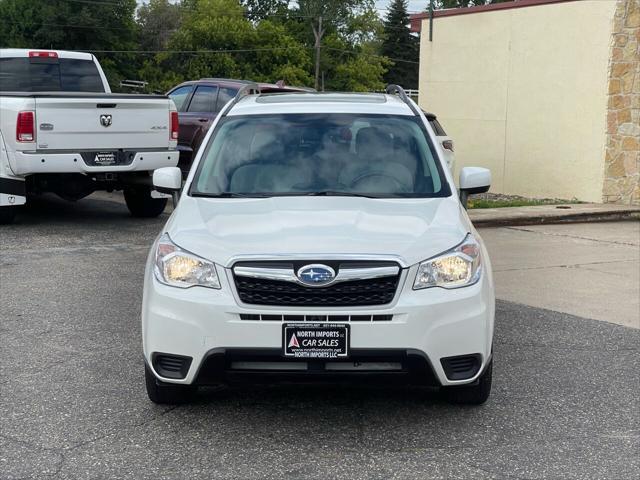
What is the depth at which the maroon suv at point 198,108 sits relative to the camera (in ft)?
49.4

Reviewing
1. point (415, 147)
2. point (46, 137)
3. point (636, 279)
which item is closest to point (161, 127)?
point (46, 137)

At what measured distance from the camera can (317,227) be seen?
5.09 m

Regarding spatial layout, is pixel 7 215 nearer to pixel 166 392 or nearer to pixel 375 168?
pixel 375 168

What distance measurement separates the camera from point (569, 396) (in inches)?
228

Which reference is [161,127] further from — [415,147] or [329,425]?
[329,425]

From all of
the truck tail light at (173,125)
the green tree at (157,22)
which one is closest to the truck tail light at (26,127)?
the truck tail light at (173,125)

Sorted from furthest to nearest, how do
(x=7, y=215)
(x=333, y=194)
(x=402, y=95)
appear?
(x=7, y=215) < (x=402, y=95) < (x=333, y=194)

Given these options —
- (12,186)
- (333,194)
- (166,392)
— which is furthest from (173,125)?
(166,392)

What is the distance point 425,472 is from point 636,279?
6.45m

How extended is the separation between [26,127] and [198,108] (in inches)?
180

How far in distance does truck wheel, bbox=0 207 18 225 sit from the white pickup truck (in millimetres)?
13

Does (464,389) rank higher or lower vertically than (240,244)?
lower

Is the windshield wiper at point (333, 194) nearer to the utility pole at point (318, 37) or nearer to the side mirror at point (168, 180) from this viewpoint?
the side mirror at point (168, 180)

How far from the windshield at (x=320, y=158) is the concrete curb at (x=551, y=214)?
7.98 meters
